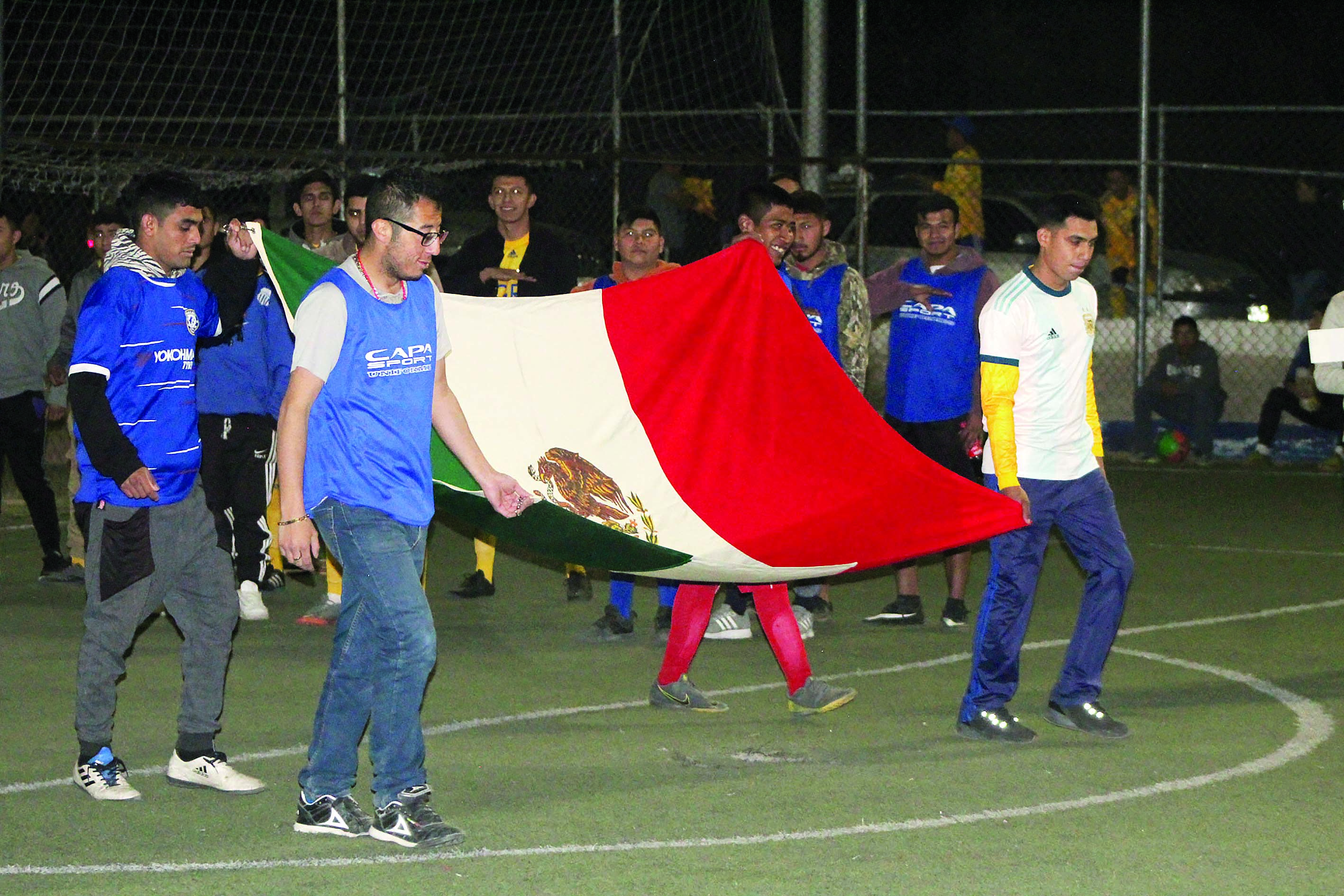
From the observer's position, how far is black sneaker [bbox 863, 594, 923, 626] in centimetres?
960

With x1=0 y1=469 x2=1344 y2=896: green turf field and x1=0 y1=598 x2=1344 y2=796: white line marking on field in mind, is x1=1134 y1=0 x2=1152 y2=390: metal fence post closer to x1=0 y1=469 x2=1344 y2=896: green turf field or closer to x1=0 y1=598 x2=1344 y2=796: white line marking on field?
x1=0 y1=469 x2=1344 y2=896: green turf field

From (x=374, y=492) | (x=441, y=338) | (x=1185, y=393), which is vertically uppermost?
(x=441, y=338)

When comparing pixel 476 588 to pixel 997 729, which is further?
pixel 476 588

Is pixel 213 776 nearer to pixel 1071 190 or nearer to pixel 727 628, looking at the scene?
pixel 727 628

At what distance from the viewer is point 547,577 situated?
1095 cm

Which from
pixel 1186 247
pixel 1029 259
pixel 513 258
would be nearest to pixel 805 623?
pixel 513 258

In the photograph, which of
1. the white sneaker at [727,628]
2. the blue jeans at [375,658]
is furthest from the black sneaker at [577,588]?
the blue jeans at [375,658]

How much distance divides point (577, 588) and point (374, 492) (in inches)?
182

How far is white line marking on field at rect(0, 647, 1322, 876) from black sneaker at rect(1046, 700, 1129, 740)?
0.56 metres

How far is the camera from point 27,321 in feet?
35.5

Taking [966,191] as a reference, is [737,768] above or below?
below

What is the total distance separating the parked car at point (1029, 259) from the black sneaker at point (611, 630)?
8795 millimetres

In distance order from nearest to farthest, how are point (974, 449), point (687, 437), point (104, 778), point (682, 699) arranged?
point (104, 778), point (682, 699), point (687, 437), point (974, 449)

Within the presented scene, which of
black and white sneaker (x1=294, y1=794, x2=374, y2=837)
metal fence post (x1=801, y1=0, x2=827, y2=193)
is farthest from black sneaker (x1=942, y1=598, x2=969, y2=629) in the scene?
metal fence post (x1=801, y1=0, x2=827, y2=193)
